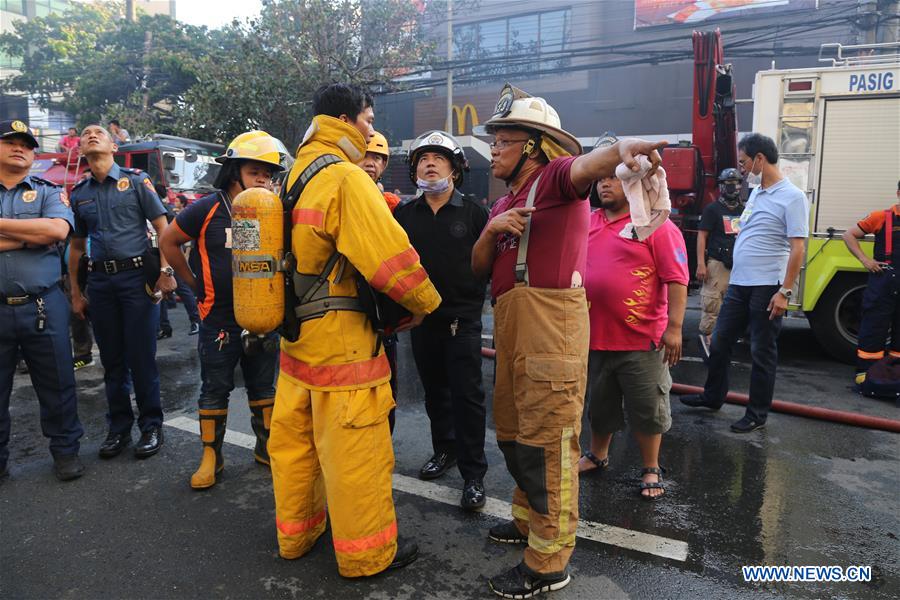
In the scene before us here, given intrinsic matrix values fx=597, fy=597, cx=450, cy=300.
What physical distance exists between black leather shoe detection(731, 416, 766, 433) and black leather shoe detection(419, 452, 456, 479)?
6.97 ft

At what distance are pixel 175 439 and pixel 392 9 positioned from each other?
14470 mm

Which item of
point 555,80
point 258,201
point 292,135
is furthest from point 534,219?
point 555,80

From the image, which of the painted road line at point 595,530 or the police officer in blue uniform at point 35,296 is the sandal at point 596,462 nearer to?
the painted road line at point 595,530

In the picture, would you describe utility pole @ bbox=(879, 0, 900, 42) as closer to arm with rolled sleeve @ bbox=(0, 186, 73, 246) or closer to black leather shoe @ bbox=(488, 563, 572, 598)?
black leather shoe @ bbox=(488, 563, 572, 598)

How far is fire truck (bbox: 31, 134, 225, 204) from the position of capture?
11.5 metres

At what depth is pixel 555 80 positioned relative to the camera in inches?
776

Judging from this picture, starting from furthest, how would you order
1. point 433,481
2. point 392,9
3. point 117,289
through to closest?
1. point 392,9
2. point 117,289
3. point 433,481

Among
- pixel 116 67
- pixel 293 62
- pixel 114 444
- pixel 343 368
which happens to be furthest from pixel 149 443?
pixel 116 67

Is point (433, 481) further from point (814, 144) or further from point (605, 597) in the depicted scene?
point (814, 144)

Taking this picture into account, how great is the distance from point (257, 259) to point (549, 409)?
1338 mm

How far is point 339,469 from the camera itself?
2.48 m

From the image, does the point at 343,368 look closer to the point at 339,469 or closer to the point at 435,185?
the point at 339,469

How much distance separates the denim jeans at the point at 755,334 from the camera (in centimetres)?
428

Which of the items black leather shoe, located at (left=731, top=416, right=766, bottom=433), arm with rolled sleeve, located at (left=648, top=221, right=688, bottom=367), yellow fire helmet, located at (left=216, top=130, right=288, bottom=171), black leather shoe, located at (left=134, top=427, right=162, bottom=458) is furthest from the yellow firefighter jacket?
black leather shoe, located at (left=731, top=416, right=766, bottom=433)
